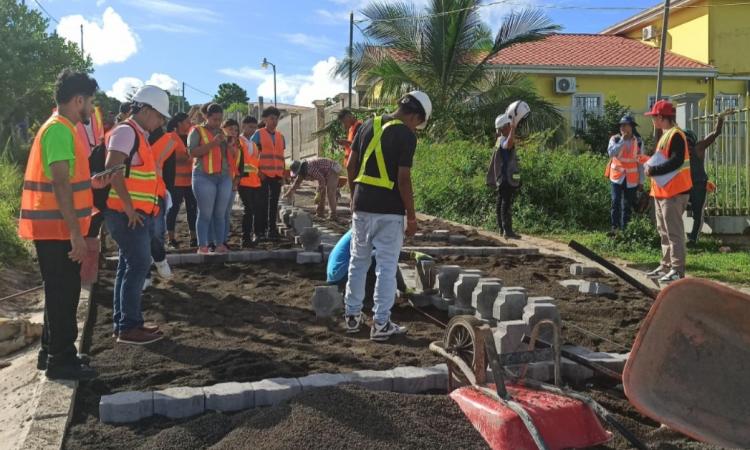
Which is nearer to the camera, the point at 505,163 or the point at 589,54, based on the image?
the point at 505,163

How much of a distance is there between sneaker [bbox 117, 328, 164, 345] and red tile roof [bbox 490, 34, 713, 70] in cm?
2133

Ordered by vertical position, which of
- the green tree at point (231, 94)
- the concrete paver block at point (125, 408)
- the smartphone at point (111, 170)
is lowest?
the concrete paver block at point (125, 408)

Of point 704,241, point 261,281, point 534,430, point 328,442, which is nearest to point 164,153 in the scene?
point 261,281

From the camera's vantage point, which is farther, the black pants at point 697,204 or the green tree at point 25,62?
the green tree at point 25,62

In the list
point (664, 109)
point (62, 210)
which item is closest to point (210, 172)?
point (62, 210)

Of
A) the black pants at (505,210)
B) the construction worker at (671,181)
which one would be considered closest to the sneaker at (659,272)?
the construction worker at (671,181)

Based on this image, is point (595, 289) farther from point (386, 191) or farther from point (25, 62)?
point (25, 62)

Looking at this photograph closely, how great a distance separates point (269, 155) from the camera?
9016 mm

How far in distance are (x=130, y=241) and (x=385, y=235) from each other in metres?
1.69

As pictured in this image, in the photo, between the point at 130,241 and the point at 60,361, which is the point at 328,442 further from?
the point at 130,241

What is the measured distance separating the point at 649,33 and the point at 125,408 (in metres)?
28.9

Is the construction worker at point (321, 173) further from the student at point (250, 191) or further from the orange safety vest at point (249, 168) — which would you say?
the orange safety vest at point (249, 168)

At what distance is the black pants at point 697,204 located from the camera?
8.92m

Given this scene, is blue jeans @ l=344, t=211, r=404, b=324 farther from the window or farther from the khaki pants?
the window
